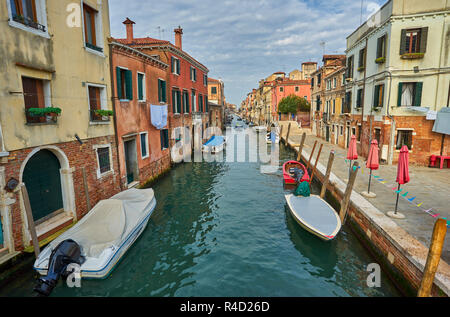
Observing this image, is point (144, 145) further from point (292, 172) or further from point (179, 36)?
point (179, 36)

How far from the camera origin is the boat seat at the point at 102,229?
6.88 meters

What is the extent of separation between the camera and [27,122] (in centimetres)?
725

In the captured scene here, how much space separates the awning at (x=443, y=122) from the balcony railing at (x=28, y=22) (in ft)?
57.4

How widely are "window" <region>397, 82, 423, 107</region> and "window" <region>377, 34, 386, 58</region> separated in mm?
2203

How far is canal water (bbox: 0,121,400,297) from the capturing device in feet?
21.5

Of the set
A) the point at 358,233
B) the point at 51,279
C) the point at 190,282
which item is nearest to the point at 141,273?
the point at 190,282

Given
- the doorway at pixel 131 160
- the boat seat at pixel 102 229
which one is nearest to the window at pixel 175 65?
the doorway at pixel 131 160

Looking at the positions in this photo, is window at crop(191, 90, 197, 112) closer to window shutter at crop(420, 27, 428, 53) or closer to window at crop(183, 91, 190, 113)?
window at crop(183, 91, 190, 113)

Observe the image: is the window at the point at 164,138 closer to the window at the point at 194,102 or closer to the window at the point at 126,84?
the window at the point at 126,84

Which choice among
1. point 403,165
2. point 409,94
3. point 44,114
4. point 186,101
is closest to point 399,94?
point 409,94

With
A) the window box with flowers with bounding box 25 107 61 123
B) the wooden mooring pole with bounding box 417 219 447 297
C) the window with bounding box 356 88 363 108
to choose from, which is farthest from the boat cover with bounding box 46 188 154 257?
the window with bounding box 356 88 363 108

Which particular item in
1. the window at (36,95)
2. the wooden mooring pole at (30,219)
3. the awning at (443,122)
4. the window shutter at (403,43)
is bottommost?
the wooden mooring pole at (30,219)

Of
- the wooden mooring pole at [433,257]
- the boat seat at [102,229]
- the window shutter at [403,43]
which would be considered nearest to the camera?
the wooden mooring pole at [433,257]

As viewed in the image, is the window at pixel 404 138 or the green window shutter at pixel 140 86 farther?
the window at pixel 404 138
